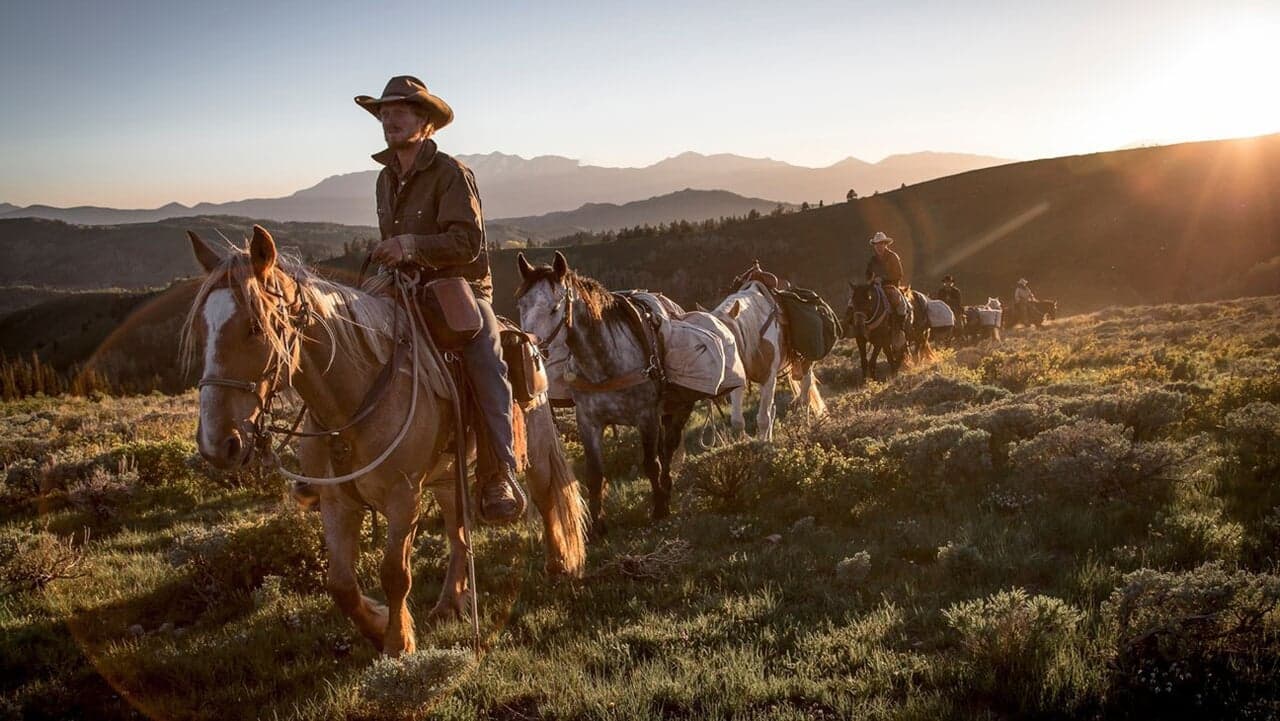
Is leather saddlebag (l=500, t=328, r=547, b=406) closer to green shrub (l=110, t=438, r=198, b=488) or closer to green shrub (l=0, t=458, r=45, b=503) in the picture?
green shrub (l=110, t=438, r=198, b=488)

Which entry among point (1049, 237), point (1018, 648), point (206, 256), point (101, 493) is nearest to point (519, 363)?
point (206, 256)

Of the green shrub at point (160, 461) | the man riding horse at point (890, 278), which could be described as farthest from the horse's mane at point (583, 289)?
the man riding horse at point (890, 278)

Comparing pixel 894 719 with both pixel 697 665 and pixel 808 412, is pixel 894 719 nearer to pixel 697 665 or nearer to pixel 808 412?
pixel 697 665

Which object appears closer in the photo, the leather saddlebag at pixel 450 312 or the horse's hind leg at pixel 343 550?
the horse's hind leg at pixel 343 550

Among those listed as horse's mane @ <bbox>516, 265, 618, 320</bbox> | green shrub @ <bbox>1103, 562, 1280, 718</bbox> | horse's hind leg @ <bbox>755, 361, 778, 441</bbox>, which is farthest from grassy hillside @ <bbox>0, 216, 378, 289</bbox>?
green shrub @ <bbox>1103, 562, 1280, 718</bbox>

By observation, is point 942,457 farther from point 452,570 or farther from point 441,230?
point 441,230

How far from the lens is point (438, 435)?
4.18m

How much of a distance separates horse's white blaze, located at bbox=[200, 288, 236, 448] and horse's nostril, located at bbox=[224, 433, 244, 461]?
5 cm

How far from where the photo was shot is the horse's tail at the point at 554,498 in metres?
5.50

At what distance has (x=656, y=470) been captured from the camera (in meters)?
7.11

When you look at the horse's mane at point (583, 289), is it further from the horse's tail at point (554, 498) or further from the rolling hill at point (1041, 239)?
the rolling hill at point (1041, 239)

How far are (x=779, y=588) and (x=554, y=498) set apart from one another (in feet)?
6.46

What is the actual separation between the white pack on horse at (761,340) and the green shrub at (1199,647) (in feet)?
17.9

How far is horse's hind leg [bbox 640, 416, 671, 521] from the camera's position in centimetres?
700
